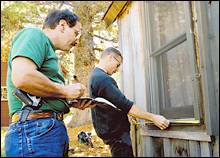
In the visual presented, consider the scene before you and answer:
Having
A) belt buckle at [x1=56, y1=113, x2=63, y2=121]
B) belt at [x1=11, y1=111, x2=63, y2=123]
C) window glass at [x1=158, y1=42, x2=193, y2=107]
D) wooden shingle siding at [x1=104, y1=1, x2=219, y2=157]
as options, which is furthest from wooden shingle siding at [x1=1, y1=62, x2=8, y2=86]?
window glass at [x1=158, y1=42, x2=193, y2=107]

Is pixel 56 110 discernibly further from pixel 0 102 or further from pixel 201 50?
pixel 201 50

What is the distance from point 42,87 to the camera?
127cm

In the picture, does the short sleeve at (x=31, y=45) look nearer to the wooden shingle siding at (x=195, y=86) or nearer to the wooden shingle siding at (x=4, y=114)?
the wooden shingle siding at (x=4, y=114)

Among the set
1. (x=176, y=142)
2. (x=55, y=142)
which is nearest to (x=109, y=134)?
(x=176, y=142)

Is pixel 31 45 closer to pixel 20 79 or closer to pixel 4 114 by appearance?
pixel 20 79

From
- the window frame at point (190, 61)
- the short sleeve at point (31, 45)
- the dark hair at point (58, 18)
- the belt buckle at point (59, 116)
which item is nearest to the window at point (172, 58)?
the window frame at point (190, 61)

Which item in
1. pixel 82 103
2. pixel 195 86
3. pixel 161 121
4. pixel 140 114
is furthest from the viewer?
pixel 140 114

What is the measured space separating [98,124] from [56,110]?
0.88 metres

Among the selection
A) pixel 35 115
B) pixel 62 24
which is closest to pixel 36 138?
pixel 35 115

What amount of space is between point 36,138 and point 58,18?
1.88ft

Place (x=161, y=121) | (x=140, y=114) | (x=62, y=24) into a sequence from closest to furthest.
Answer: (x=62, y=24) < (x=161, y=121) < (x=140, y=114)

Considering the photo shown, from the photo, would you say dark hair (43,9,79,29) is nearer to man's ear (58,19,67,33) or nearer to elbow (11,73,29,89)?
man's ear (58,19,67,33)

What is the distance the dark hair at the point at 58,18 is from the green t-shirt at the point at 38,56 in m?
0.11

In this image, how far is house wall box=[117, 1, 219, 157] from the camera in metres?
1.25
